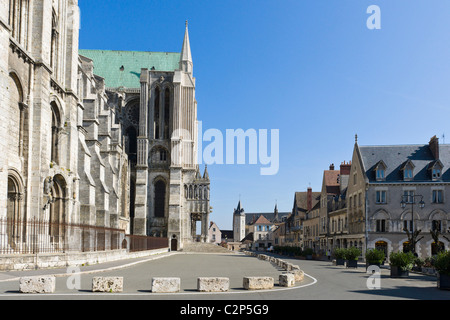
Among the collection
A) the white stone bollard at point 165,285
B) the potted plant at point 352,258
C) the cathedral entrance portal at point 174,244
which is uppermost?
the white stone bollard at point 165,285

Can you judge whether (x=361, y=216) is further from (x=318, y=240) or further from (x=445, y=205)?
(x=318, y=240)

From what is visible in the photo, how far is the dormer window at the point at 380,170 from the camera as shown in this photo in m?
41.9

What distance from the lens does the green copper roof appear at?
215 ft

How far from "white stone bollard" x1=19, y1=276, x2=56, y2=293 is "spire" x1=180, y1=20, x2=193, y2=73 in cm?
5473

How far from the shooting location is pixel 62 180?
2819cm

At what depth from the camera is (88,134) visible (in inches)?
1483

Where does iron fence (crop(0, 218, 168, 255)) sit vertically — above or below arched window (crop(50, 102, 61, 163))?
below

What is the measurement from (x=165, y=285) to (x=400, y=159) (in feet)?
115

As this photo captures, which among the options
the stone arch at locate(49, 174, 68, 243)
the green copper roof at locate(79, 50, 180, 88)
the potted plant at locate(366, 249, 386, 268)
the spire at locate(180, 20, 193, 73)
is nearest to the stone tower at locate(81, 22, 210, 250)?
the spire at locate(180, 20, 193, 73)

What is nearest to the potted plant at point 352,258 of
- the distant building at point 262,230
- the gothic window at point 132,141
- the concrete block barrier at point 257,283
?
the concrete block barrier at point 257,283

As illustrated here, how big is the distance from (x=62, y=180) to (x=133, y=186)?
104ft

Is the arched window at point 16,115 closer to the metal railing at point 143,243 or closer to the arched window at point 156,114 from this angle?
the metal railing at point 143,243

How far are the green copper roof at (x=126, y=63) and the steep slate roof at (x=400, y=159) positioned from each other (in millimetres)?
33298

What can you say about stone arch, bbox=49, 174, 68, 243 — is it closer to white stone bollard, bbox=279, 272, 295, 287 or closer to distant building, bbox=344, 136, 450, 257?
white stone bollard, bbox=279, 272, 295, 287
